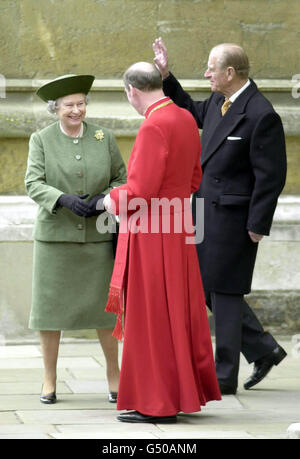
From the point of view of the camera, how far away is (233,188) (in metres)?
6.04

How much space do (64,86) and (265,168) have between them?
112 cm

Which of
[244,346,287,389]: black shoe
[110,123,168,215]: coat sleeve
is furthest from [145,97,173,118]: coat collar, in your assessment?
[244,346,287,389]: black shoe

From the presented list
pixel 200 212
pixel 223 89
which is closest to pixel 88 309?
pixel 200 212

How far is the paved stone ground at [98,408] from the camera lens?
505 cm

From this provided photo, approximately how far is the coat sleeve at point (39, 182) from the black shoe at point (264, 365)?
1.47 m

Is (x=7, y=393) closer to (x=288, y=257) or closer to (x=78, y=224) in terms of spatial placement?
(x=78, y=224)

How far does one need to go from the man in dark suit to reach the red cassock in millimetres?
675

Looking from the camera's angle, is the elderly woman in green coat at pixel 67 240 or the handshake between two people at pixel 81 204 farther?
the elderly woman in green coat at pixel 67 240

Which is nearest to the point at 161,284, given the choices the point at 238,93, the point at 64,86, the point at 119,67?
the point at 64,86

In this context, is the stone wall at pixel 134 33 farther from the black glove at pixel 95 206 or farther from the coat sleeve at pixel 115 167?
the black glove at pixel 95 206

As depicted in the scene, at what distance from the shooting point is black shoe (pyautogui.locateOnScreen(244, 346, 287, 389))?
6.22 meters

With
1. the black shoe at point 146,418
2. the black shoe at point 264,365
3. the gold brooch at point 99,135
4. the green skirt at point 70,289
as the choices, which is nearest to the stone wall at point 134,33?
the gold brooch at point 99,135

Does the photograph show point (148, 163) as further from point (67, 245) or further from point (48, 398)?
point (48, 398)

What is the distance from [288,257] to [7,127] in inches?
84.0
